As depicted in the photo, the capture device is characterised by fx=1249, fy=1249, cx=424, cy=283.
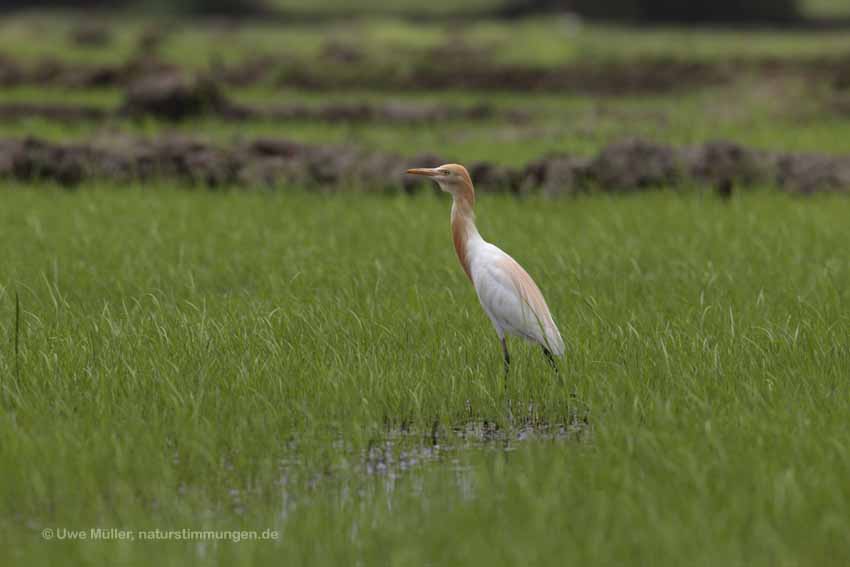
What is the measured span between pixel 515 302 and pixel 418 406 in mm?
542

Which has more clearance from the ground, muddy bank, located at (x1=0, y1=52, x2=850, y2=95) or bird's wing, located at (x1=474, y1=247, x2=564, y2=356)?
bird's wing, located at (x1=474, y1=247, x2=564, y2=356)

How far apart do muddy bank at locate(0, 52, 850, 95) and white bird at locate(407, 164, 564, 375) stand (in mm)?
15938

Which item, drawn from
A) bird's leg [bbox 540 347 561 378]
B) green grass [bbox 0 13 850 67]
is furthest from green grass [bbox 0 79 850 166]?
bird's leg [bbox 540 347 561 378]

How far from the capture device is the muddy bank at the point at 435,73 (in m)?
20.5

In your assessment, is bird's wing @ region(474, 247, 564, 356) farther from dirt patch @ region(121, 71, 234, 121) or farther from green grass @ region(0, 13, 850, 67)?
green grass @ region(0, 13, 850, 67)

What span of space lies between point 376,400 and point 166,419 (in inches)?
29.3

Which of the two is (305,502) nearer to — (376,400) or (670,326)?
(376,400)

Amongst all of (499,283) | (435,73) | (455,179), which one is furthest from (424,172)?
(435,73)

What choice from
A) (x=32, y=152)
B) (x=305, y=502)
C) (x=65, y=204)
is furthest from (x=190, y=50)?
(x=305, y=502)

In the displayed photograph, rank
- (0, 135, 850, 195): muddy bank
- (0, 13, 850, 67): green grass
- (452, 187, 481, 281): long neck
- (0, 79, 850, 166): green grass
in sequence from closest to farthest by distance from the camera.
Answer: (452, 187, 481, 281): long neck < (0, 135, 850, 195): muddy bank < (0, 79, 850, 166): green grass < (0, 13, 850, 67): green grass

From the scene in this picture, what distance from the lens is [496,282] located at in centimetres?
467

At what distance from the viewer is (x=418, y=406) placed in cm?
440

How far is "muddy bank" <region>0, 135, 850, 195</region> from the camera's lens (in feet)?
32.1

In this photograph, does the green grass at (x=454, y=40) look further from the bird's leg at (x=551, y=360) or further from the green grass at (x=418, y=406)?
the bird's leg at (x=551, y=360)
